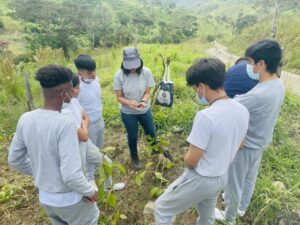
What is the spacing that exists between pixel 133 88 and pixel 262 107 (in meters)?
1.36

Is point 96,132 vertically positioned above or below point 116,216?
above

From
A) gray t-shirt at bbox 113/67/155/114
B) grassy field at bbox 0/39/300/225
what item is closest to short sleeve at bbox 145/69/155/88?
gray t-shirt at bbox 113/67/155/114

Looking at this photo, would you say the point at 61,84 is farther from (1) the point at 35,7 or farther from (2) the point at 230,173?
→ (1) the point at 35,7

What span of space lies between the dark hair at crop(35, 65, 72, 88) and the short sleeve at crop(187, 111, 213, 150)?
780 mm

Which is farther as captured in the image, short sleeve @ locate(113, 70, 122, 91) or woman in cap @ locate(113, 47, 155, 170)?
short sleeve @ locate(113, 70, 122, 91)

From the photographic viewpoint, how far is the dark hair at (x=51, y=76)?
5.16 feet

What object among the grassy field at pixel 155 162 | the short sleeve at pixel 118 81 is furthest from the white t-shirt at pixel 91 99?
the grassy field at pixel 155 162

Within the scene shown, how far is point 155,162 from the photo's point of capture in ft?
11.5

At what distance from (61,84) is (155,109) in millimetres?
3013

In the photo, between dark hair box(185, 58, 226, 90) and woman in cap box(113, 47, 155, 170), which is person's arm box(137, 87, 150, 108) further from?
dark hair box(185, 58, 226, 90)

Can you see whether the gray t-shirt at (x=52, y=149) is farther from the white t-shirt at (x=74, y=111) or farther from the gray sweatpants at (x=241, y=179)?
the gray sweatpants at (x=241, y=179)

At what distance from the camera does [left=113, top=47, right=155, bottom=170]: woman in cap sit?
2.88 m

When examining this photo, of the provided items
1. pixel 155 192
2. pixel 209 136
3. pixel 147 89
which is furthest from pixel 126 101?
pixel 209 136

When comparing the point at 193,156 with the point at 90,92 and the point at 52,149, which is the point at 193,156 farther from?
the point at 90,92
